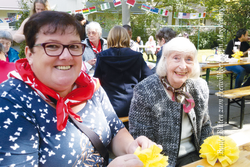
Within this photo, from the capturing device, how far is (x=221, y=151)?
1.44 meters

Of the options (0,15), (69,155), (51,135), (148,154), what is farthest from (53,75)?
(0,15)

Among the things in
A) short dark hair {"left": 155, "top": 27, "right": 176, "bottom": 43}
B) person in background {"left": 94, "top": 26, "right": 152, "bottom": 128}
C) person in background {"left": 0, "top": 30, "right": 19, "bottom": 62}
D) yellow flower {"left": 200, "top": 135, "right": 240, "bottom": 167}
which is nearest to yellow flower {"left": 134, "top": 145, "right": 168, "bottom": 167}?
yellow flower {"left": 200, "top": 135, "right": 240, "bottom": 167}

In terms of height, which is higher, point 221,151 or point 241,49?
point 241,49

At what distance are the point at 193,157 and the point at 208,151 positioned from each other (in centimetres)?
57

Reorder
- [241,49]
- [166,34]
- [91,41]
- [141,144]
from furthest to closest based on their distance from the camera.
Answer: [241,49] < [166,34] < [91,41] < [141,144]

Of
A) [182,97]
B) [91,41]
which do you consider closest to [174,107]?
[182,97]

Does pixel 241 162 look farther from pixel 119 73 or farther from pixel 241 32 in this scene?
pixel 241 32

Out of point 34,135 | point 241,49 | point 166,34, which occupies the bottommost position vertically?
point 34,135

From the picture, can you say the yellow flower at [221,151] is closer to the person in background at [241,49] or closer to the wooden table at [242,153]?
the wooden table at [242,153]

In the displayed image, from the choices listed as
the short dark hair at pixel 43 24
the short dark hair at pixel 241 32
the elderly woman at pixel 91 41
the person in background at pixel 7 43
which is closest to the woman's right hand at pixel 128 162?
the short dark hair at pixel 43 24

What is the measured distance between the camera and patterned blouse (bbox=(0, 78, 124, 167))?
97 cm

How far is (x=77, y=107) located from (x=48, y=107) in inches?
9.3

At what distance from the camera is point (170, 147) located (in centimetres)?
192

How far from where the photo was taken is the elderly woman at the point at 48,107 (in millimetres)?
1011
